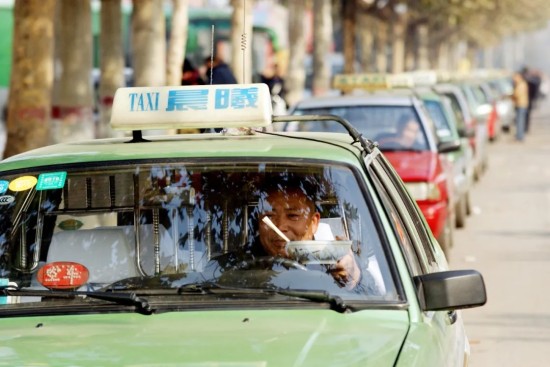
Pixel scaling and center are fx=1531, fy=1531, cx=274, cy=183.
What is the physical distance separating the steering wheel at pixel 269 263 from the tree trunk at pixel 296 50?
29.1 metres

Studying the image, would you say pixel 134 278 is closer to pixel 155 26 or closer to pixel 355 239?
pixel 355 239

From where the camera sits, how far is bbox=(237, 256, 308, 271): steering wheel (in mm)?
5055

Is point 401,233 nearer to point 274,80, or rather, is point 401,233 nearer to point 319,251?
point 319,251

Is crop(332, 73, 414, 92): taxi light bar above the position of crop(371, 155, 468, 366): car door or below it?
below

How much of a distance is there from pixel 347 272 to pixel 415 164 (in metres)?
8.74

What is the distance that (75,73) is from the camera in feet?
68.3

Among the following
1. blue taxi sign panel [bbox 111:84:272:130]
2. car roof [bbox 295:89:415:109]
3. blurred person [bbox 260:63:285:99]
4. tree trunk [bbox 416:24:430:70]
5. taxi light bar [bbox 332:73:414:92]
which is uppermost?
blue taxi sign panel [bbox 111:84:272:130]

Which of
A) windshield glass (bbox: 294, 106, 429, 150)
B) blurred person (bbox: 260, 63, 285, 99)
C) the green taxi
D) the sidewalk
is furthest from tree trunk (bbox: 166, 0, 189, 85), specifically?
the green taxi

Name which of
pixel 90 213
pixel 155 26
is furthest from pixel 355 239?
pixel 155 26

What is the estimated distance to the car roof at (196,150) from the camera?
17.3 feet

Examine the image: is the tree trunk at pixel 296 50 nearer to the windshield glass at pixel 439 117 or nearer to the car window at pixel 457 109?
the car window at pixel 457 109

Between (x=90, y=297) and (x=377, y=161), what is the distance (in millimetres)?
1516

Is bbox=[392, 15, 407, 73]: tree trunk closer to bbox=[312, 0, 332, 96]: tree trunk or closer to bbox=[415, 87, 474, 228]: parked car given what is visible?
bbox=[312, 0, 332, 96]: tree trunk

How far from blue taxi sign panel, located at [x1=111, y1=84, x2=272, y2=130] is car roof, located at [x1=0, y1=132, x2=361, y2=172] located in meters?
0.08
